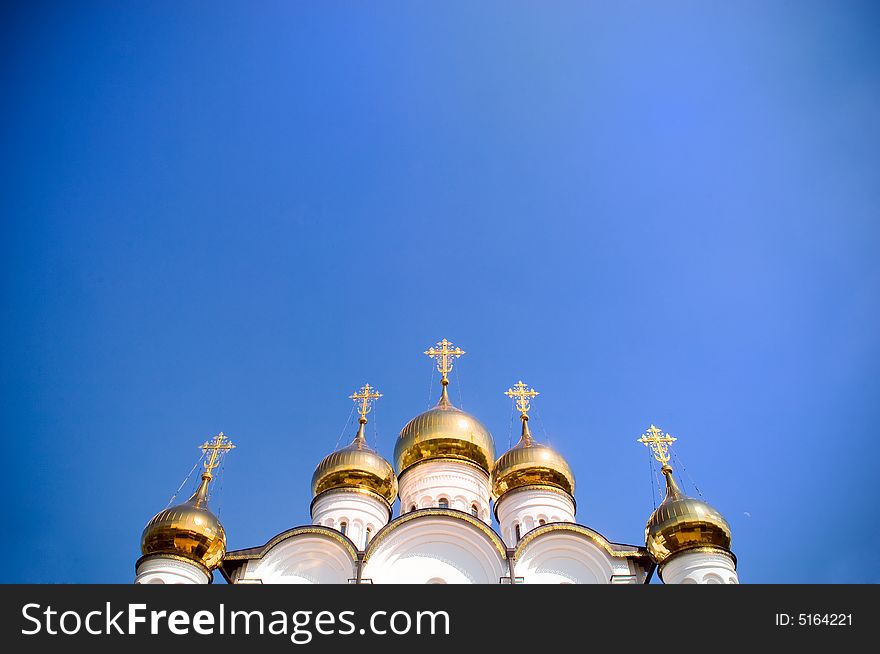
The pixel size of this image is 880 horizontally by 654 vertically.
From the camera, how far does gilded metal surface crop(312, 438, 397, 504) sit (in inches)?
670

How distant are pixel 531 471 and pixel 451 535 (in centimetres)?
380

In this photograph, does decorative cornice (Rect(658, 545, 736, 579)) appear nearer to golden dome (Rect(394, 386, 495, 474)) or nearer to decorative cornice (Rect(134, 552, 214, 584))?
golden dome (Rect(394, 386, 495, 474))

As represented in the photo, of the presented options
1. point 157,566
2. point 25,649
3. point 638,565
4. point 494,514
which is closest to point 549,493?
point 494,514

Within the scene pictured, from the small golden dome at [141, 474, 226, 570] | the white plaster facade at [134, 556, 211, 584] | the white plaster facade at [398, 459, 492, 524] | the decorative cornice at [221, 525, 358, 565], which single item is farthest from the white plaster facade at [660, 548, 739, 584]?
the white plaster facade at [134, 556, 211, 584]

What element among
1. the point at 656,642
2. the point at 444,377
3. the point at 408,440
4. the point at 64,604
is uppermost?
the point at 444,377

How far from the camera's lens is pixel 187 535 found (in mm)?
13211

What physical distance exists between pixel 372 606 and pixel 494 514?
9.15 metres

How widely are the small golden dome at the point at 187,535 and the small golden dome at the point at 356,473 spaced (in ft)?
11.6

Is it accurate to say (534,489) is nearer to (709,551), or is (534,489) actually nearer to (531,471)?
(531,471)

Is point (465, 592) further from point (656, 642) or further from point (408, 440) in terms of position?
point (408, 440)

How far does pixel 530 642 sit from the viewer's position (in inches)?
319

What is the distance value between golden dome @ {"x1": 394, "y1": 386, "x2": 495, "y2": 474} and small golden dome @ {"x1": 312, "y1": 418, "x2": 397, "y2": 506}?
2.07 feet

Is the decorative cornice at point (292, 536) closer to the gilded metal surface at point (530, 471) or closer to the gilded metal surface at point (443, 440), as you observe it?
the gilded metal surface at point (443, 440)

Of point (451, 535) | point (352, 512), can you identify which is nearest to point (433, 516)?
point (451, 535)
